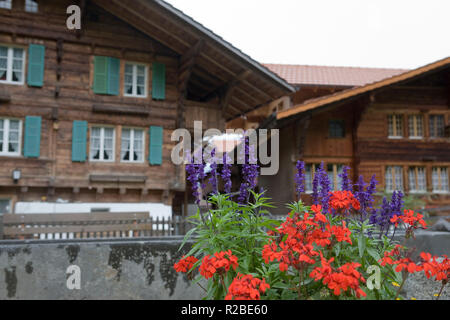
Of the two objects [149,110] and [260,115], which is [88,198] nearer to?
[149,110]

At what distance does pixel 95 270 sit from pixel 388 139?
51.7ft

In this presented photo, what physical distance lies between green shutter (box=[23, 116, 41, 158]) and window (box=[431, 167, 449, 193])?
15.7 metres

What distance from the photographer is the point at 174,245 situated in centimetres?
584

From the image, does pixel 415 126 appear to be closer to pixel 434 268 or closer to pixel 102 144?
pixel 102 144

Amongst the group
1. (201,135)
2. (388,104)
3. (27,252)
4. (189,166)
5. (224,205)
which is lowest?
(27,252)

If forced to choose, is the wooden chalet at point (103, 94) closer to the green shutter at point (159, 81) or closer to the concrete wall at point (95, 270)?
the green shutter at point (159, 81)

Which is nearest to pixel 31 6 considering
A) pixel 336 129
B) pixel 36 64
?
pixel 36 64

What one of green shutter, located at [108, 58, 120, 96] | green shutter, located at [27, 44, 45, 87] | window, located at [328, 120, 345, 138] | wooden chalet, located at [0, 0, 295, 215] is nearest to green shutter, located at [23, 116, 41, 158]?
wooden chalet, located at [0, 0, 295, 215]

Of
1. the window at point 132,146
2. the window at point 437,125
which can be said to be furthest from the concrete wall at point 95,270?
the window at point 437,125

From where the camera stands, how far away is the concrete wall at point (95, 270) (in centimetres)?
521

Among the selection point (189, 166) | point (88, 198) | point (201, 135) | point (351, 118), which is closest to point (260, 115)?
point (351, 118)
